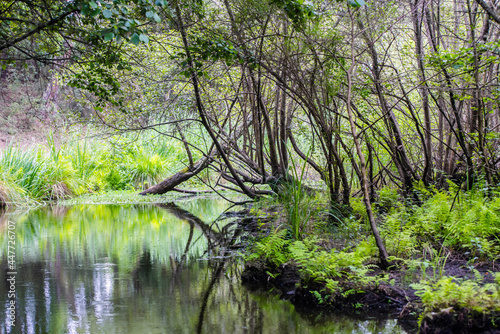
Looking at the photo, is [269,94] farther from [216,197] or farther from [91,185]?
[91,185]

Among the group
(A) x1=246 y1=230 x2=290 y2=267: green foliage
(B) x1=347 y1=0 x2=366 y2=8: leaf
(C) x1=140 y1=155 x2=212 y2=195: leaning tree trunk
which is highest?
(B) x1=347 y1=0 x2=366 y2=8: leaf

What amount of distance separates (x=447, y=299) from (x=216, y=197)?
1004cm

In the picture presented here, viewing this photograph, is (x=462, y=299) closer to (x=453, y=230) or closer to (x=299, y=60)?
(x=453, y=230)

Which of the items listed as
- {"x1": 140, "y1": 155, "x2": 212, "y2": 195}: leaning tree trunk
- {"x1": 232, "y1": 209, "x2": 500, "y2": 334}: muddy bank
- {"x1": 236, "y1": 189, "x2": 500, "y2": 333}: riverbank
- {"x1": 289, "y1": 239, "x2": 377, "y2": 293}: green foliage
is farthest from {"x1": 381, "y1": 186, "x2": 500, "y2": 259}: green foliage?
{"x1": 140, "y1": 155, "x2": 212, "y2": 195}: leaning tree trunk

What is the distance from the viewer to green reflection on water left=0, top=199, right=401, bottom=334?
10.2ft

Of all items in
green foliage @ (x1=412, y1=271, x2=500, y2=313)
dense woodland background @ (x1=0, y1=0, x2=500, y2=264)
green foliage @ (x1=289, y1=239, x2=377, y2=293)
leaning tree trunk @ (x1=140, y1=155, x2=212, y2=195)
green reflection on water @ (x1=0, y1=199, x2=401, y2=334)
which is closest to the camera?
green foliage @ (x1=412, y1=271, x2=500, y2=313)

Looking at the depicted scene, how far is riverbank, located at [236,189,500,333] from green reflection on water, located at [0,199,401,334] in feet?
0.70

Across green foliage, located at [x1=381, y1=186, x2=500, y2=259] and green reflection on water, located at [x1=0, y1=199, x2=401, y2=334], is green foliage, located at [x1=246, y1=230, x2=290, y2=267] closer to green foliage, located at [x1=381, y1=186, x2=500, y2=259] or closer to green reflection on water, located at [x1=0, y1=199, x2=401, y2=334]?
green reflection on water, located at [x1=0, y1=199, x2=401, y2=334]

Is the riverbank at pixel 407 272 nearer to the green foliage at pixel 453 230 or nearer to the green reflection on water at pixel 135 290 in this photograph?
the green foliage at pixel 453 230

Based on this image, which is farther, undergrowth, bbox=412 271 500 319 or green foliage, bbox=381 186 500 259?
green foliage, bbox=381 186 500 259

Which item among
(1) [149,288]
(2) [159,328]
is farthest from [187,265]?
(2) [159,328]

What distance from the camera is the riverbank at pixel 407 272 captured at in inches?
107

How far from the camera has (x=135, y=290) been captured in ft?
12.8

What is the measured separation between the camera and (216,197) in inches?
493
